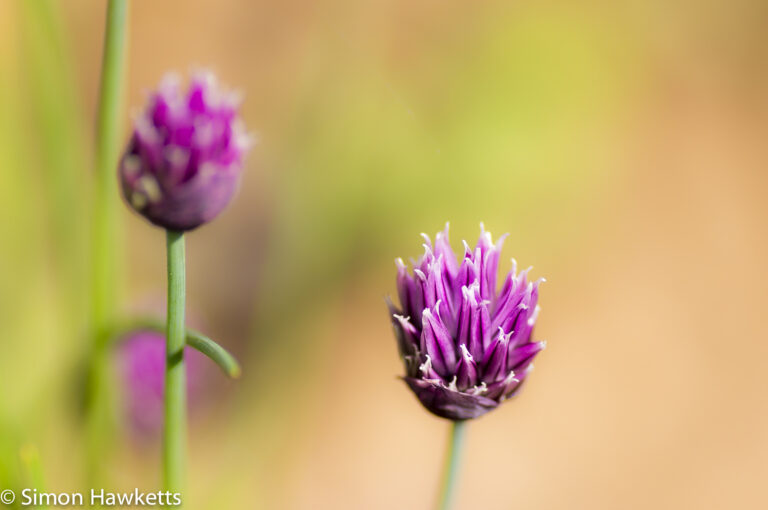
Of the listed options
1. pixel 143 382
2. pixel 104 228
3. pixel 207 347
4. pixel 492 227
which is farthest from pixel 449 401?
pixel 492 227

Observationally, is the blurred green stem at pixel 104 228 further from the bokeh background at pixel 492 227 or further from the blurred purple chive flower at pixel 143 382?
the bokeh background at pixel 492 227

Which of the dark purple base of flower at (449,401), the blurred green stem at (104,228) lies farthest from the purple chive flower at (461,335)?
the blurred green stem at (104,228)

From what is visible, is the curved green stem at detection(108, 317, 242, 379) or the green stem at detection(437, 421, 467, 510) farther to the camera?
the green stem at detection(437, 421, 467, 510)

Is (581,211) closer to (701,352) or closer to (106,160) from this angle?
(701,352)

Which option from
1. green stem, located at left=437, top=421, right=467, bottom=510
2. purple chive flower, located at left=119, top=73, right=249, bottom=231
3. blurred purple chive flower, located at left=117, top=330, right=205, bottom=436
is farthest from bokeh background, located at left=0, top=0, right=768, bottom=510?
purple chive flower, located at left=119, top=73, right=249, bottom=231

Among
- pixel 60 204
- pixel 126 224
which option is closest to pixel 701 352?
pixel 126 224

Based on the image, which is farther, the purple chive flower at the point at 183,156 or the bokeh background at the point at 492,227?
the bokeh background at the point at 492,227

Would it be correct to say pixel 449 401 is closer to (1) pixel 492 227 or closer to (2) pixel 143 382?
(2) pixel 143 382

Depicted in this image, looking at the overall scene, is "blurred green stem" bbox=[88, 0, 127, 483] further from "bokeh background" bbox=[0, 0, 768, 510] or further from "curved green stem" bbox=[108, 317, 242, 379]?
"bokeh background" bbox=[0, 0, 768, 510]
